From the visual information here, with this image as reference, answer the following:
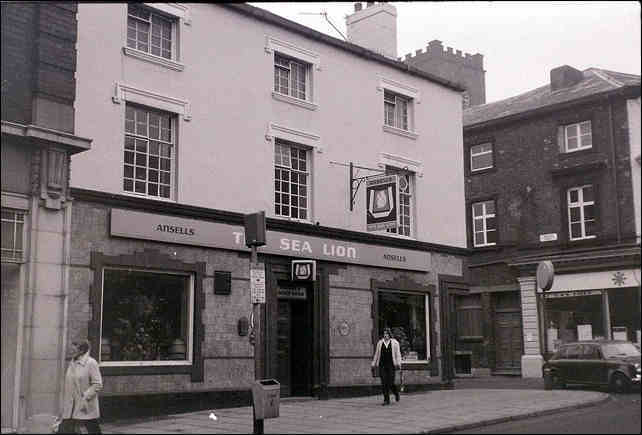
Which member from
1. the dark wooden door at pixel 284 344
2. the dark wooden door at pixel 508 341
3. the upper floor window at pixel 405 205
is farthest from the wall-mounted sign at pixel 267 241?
the dark wooden door at pixel 508 341

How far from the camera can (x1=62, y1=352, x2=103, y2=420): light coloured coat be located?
12547mm

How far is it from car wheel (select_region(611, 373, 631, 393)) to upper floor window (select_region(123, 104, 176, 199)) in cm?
1075

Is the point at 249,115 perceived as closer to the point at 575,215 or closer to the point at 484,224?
the point at 575,215

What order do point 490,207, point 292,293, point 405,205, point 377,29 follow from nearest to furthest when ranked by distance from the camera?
1. point 292,293
2. point 405,205
3. point 377,29
4. point 490,207

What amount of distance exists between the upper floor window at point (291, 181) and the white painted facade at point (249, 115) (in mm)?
260

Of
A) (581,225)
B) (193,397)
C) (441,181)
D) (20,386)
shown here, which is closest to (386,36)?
(441,181)

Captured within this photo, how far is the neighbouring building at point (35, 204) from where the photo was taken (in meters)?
14.5

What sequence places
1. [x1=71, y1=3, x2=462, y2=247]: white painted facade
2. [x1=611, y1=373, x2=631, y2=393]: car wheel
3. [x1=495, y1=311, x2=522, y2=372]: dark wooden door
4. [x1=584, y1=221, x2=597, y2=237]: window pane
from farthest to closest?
[x1=495, y1=311, x2=522, y2=372]: dark wooden door, [x1=611, y1=373, x2=631, y2=393]: car wheel, [x1=584, y1=221, x2=597, y2=237]: window pane, [x1=71, y1=3, x2=462, y2=247]: white painted facade

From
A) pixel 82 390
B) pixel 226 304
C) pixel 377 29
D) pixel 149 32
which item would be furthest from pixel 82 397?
pixel 377 29

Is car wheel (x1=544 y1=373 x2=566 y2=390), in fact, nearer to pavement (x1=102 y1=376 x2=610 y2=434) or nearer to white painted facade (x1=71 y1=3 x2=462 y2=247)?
pavement (x1=102 y1=376 x2=610 y2=434)

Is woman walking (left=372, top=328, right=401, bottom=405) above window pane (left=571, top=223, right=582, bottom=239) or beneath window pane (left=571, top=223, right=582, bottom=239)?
beneath

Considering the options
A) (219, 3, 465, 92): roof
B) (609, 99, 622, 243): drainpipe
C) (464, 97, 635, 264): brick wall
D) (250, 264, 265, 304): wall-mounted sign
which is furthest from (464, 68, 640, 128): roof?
(250, 264, 265, 304): wall-mounted sign

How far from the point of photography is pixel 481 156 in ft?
110

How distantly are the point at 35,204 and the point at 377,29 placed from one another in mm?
14305
